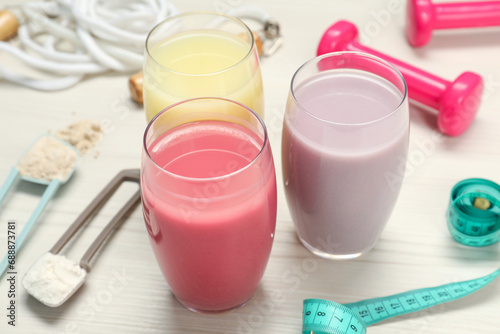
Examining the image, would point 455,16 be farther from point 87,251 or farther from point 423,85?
point 87,251

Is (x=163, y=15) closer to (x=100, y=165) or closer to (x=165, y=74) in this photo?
(x=100, y=165)

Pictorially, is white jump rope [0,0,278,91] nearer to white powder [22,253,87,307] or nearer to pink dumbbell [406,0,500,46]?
pink dumbbell [406,0,500,46]

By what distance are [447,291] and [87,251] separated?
63 cm

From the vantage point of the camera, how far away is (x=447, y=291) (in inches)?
41.6

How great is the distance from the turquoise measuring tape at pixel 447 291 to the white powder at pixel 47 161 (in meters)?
0.57

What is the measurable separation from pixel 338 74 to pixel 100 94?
0.68 meters

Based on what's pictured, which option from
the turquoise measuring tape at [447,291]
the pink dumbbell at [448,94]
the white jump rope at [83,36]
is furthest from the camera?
the white jump rope at [83,36]

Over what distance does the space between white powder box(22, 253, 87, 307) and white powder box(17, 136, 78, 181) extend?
0.75ft

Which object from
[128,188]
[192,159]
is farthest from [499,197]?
[128,188]

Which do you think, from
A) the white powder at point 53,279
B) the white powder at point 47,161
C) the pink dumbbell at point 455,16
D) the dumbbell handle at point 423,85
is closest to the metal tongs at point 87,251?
the white powder at point 53,279

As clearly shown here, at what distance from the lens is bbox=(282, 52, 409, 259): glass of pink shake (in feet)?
3.08

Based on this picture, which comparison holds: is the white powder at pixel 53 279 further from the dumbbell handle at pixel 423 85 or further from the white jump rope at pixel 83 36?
the dumbbell handle at pixel 423 85

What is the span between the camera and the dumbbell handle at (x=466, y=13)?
5.05 feet

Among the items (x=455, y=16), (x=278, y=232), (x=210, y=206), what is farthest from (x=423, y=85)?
(x=210, y=206)
